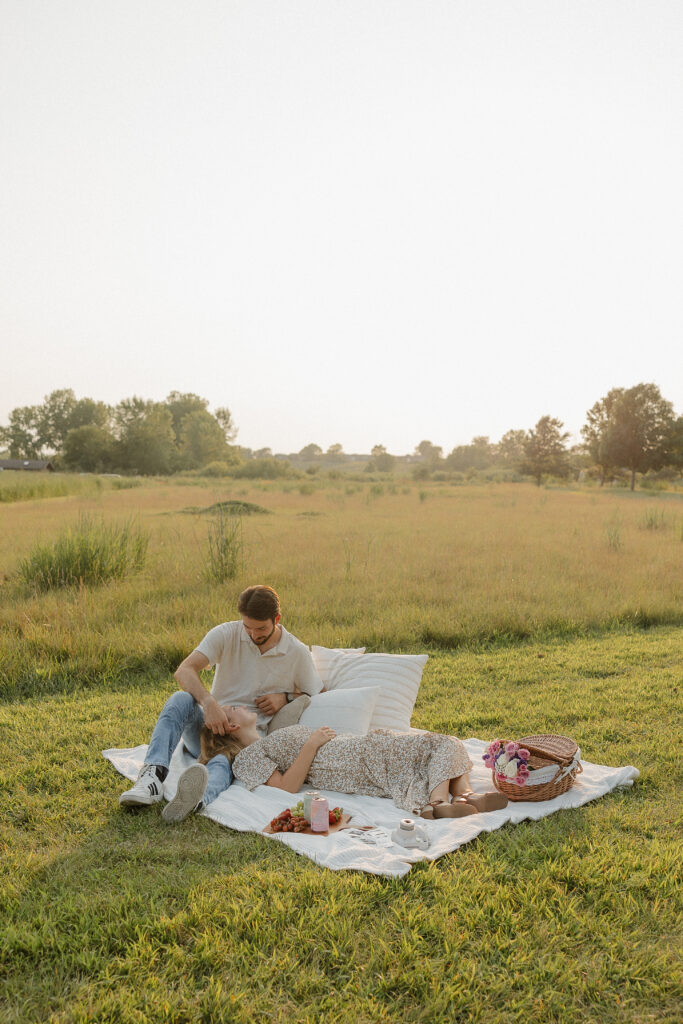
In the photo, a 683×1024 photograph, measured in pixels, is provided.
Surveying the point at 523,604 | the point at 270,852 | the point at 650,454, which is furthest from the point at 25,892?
the point at 650,454

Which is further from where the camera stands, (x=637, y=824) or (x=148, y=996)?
(x=637, y=824)

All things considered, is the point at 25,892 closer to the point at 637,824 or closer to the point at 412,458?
the point at 637,824

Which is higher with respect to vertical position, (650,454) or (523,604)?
(650,454)

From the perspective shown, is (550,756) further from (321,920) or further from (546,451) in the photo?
(546,451)

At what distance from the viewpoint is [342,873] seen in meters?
3.31

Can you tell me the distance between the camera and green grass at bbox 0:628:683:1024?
2.50 meters

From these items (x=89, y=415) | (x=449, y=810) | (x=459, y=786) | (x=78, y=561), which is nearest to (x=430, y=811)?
(x=449, y=810)

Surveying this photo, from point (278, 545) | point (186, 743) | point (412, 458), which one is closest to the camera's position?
point (186, 743)

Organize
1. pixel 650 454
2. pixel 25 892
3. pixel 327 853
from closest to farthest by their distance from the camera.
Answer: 1. pixel 25 892
2. pixel 327 853
3. pixel 650 454

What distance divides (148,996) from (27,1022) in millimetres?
404

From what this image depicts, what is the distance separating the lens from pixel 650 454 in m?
50.6

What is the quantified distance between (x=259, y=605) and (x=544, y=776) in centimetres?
209

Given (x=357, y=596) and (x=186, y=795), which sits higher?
(x=357, y=596)

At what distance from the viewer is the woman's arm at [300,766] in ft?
14.5
